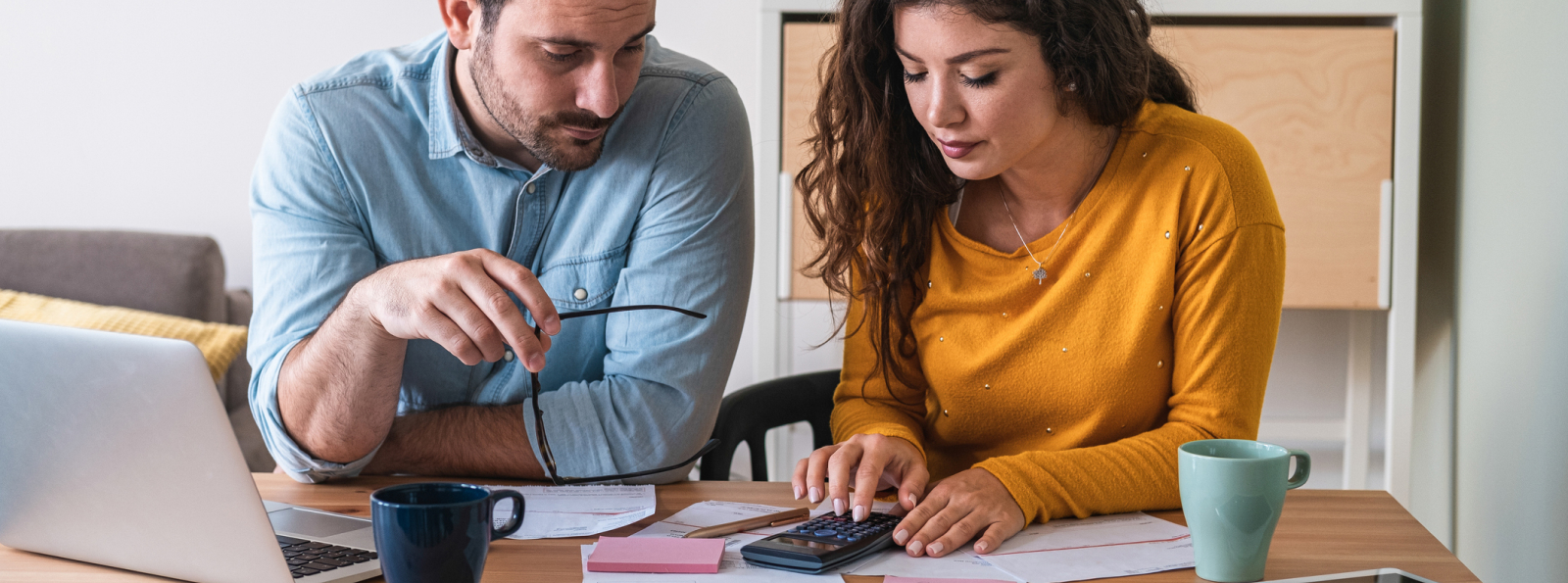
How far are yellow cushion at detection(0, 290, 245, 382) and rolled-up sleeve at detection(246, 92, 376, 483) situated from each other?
0.90 m

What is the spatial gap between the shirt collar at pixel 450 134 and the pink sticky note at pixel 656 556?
546mm

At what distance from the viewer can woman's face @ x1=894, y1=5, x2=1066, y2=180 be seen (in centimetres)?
109

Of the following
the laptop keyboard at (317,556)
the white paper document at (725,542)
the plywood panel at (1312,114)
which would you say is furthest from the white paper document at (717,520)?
the plywood panel at (1312,114)

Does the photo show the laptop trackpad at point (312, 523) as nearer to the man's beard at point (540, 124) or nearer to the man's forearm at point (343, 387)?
the man's forearm at point (343, 387)

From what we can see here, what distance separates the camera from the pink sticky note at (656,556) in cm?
77

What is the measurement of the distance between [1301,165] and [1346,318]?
1.88 ft

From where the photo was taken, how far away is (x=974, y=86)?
3.66 ft

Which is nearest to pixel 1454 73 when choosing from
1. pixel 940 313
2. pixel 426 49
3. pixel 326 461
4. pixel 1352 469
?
pixel 1352 469

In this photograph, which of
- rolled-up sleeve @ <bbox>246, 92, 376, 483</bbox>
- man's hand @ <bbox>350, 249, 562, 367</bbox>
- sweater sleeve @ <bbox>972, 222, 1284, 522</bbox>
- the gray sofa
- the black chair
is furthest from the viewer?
the gray sofa

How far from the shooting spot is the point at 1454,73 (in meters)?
1.85

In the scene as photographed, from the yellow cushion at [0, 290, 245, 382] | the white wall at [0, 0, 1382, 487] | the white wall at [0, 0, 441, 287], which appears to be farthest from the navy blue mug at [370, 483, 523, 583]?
the white wall at [0, 0, 441, 287]

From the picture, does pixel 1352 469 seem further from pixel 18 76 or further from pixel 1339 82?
pixel 18 76

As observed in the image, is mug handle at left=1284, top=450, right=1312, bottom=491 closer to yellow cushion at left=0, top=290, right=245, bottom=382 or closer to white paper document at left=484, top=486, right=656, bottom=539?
white paper document at left=484, top=486, right=656, bottom=539

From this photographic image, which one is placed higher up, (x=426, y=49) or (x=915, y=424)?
(x=426, y=49)
